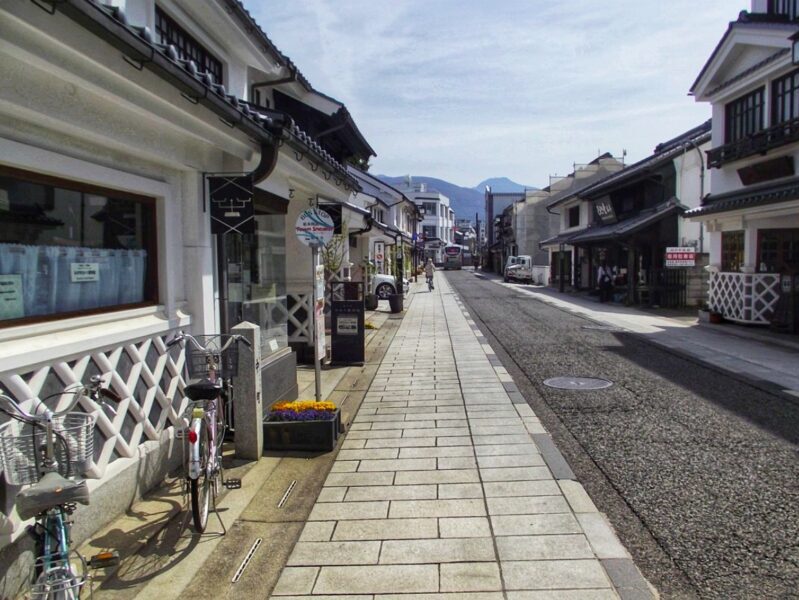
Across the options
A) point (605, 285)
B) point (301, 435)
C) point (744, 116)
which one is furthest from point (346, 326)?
point (605, 285)

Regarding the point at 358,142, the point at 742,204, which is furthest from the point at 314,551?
the point at 742,204

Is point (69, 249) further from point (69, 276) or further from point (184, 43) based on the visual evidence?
point (184, 43)

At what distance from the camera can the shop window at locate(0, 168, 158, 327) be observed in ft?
12.5

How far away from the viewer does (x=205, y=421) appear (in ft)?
15.2

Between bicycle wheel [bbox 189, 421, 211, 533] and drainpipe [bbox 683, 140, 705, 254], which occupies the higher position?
drainpipe [bbox 683, 140, 705, 254]

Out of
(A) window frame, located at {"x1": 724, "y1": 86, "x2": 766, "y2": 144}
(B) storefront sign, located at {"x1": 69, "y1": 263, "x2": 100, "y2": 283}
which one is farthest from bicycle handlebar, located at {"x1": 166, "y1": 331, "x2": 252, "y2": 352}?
(A) window frame, located at {"x1": 724, "y1": 86, "x2": 766, "y2": 144}

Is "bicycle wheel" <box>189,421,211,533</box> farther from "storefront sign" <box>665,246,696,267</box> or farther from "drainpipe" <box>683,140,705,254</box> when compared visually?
"drainpipe" <box>683,140,705,254</box>

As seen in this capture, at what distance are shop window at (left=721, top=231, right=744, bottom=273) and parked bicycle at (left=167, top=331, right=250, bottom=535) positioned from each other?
16.0 m

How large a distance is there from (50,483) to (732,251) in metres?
18.9

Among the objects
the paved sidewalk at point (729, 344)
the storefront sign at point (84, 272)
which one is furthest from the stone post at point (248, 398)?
the paved sidewalk at point (729, 344)

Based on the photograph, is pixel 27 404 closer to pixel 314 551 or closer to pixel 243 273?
pixel 314 551

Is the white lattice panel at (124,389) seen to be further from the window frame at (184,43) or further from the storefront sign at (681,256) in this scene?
the storefront sign at (681,256)

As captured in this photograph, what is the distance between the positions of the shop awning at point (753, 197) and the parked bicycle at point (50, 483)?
14442mm

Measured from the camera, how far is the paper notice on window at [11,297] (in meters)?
3.70
